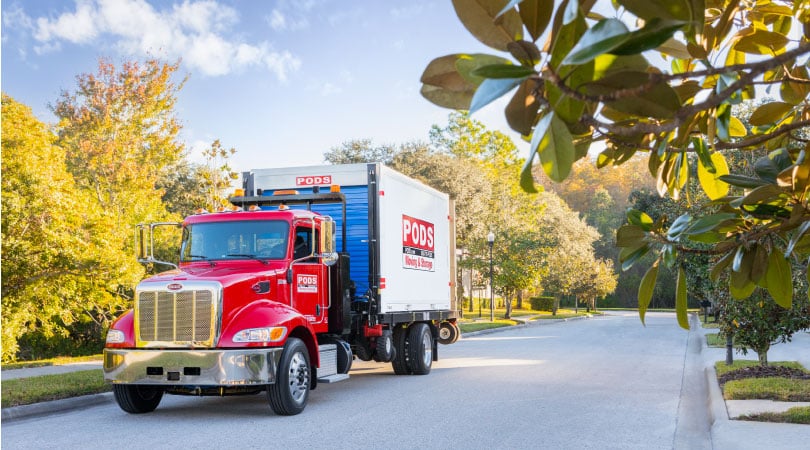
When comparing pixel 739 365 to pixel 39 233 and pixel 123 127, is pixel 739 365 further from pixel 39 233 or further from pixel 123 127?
pixel 123 127

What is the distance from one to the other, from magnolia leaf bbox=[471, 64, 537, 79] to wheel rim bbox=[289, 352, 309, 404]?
865 cm

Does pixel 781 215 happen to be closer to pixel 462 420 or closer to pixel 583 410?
pixel 462 420

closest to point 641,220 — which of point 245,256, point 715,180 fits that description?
point 715,180

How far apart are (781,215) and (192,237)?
368 inches

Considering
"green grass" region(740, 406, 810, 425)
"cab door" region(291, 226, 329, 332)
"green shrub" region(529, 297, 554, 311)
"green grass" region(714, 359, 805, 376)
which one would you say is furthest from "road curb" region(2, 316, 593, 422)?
"green shrub" region(529, 297, 554, 311)

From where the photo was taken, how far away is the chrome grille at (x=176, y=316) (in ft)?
30.4

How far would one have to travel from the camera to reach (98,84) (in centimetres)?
2694

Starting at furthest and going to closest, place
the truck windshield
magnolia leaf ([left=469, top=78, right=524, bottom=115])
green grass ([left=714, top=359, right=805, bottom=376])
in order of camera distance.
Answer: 1. green grass ([left=714, top=359, right=805, bottom=376])
2. the truck windshield
3. magnolia leaf ([left=469, top=78, right=524, bottom=115])

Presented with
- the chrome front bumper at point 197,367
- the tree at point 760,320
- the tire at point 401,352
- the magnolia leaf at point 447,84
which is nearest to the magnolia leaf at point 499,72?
the magnolia leaf at point 447,84

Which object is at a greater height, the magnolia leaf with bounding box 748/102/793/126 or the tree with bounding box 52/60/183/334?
the tree with bounding box 52/60/183/334

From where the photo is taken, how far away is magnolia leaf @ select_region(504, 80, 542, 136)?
1.58 meters

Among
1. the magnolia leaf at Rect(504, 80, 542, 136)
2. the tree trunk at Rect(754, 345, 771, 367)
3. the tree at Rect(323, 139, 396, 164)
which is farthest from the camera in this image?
the tree at Rect(323, 139, 396, 164)

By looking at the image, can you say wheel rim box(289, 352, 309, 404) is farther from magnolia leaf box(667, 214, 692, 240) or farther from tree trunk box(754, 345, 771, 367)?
magnolia leaf box(667, 214, 692, 240)

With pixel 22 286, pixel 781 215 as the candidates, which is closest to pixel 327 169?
pixel 22 286
